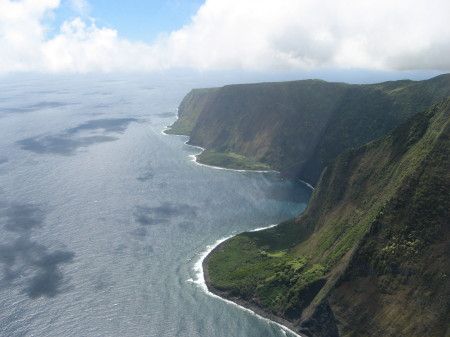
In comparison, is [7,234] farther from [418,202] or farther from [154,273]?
[418,202]

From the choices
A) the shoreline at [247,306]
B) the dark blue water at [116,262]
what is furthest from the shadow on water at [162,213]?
the shoreline at [247,306]

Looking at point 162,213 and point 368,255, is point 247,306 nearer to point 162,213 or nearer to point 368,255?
point 368,255

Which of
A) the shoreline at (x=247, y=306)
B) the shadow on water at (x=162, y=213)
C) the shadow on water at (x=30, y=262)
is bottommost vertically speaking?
→ the shoreline at (x=247, y=306)

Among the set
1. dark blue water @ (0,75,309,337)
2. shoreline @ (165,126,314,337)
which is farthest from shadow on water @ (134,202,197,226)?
shoreline @ (165,126,314,337)

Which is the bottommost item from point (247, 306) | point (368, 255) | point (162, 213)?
point (247, 306)

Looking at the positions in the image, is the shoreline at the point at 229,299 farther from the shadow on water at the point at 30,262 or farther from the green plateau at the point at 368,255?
the shadow on water at the point at 30,262

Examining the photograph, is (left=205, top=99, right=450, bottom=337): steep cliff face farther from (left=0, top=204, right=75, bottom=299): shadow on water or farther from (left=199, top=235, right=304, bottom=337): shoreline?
(left=0, top=204, right=75, bottom=299): shadow on water

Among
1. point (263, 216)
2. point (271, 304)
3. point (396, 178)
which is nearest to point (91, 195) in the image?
point (263, 216)

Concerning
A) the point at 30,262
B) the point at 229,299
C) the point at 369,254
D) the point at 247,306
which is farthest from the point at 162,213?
the point at 369,254
